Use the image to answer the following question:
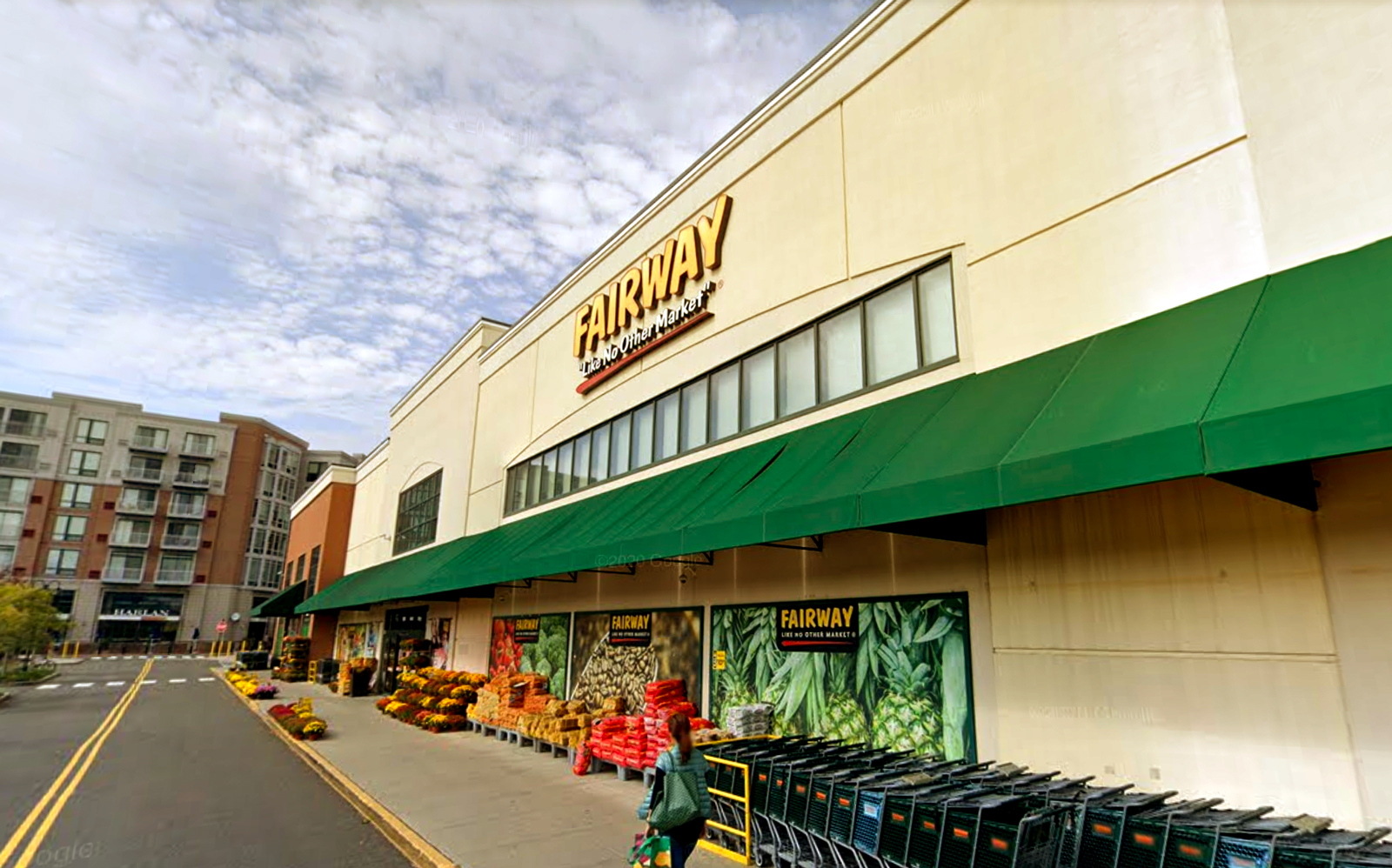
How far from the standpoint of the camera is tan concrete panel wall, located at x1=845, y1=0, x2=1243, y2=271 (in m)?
7.19

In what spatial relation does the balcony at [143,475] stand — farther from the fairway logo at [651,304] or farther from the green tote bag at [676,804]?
the green tote bag at [676,804]

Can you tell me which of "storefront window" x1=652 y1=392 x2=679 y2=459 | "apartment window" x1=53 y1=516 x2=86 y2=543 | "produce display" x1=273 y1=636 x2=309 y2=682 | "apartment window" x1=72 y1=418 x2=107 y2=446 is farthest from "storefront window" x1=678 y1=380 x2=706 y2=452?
"apartment window" x1=72 y1=418 x2=107 y2=446

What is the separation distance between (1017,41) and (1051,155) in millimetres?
1697

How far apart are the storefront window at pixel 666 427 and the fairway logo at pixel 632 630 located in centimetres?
338

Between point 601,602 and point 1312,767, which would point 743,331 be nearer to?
point 601,602

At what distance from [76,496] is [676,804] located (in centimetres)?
9570

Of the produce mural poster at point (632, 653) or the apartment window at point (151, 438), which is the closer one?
the produce mural poster at point (632, 653)

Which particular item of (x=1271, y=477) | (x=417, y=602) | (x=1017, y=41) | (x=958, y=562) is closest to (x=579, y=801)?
(x=958, y=562)

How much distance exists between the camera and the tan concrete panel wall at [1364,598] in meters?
5.29

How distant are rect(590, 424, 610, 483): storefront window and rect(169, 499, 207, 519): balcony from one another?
8306cm

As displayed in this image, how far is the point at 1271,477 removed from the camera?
224 inches

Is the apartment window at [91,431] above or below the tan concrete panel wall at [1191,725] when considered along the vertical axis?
above

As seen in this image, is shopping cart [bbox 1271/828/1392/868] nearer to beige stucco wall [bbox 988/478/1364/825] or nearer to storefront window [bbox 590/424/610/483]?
beige stucco wall [bbox 988/478/1364/825]

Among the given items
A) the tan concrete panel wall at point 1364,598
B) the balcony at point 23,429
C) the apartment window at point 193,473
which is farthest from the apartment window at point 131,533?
the tan concrete panel wall at point 1364,598
